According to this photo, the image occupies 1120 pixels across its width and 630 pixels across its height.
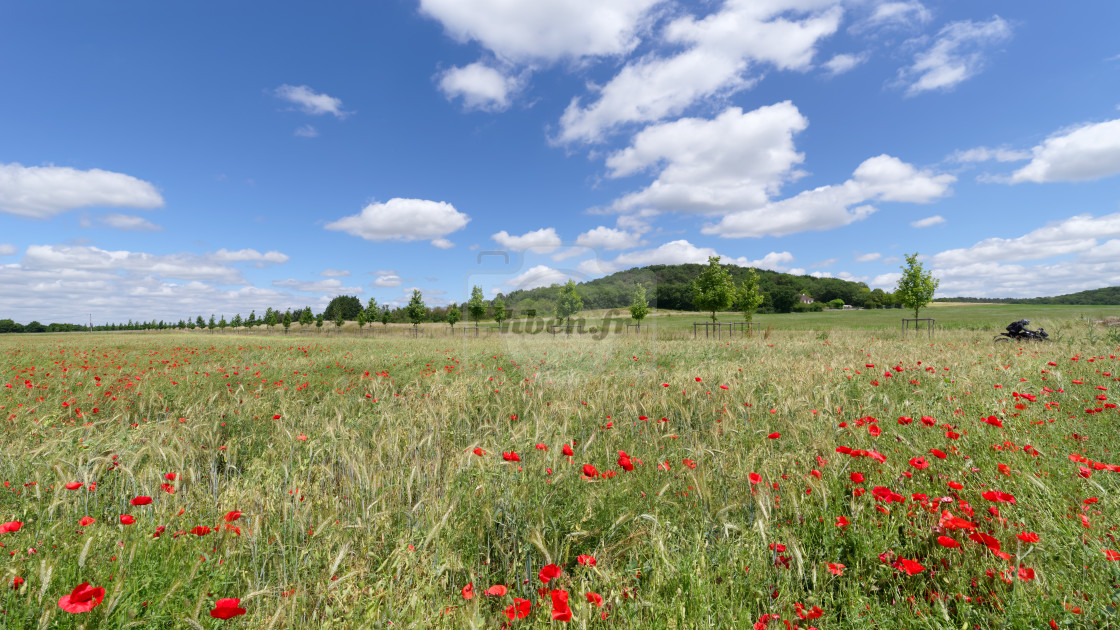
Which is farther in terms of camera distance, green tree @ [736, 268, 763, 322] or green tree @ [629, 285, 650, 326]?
green tree @ [736, 268, 763, 322]

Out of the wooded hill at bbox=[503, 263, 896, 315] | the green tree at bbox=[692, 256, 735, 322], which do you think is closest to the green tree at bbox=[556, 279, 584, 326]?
the wooded hill at bbox=[503, 263, 896, 315]

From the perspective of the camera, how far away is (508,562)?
2.89m

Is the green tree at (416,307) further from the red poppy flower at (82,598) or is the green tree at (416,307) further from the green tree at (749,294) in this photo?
the red poppy flower at (82,598)

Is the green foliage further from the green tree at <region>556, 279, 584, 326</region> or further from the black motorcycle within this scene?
the black motorcycle

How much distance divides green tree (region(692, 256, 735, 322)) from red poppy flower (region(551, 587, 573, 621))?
36.5m

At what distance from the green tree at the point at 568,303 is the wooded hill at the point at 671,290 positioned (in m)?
0.23

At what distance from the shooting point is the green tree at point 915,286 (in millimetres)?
35531

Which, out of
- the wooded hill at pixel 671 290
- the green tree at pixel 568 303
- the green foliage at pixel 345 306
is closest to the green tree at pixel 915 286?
the wooded hill at pixel 671 290

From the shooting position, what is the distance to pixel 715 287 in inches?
1427

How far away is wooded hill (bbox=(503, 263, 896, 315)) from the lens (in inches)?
632

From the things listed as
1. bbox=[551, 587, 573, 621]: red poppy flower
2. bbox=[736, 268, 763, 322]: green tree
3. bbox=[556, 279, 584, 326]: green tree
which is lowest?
bbox=[551, 587, 573, 621]: red poppy flower

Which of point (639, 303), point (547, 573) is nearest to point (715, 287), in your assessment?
point (639, 303)

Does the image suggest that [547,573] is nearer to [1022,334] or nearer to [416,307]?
[1022,334]

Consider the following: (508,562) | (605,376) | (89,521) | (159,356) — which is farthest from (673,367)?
(159,356)
